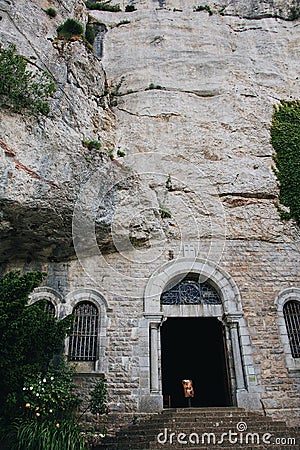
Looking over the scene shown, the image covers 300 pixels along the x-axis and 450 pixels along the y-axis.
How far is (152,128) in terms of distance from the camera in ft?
42.2

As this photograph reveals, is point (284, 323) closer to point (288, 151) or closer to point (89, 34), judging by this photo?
point (288, 151)

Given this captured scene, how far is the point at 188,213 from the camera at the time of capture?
36.3 ft

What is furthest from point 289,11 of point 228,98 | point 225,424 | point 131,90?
point 225,424

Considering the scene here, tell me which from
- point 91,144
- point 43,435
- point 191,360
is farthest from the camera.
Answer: point 191,360

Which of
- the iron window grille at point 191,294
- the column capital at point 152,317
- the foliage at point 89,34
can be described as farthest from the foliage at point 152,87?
the column capital at point 152,317

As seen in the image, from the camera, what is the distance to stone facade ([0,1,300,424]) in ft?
29.7

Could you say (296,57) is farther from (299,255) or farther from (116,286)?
(116,286)

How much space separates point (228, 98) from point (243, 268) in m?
6.72

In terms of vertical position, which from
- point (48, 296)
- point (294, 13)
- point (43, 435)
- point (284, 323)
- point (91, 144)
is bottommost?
point (43, 435)

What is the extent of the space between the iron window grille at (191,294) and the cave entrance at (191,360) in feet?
6.65

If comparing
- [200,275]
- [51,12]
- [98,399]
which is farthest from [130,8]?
[98,399]

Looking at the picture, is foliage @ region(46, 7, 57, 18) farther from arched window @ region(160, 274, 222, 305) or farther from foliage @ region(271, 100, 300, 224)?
arched window @ region(160, 274, 222, 305)

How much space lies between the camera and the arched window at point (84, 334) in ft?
30.2

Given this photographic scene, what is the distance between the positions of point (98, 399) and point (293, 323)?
5.26 meters
